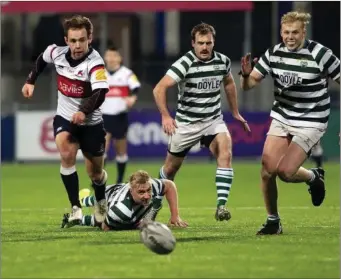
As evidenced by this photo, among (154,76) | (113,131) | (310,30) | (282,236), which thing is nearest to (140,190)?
(282,236)

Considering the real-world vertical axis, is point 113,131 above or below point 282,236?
below

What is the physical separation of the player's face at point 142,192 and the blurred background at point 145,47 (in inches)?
513

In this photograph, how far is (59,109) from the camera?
12.6 metres

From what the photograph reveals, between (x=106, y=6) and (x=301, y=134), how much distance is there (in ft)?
55.1

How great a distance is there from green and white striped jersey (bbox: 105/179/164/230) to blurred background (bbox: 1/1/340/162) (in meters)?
12.5

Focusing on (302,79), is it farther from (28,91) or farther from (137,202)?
(28,91)

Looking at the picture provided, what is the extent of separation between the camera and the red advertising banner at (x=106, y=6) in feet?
90.8

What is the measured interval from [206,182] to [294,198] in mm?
3219

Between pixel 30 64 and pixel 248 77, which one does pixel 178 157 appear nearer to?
pixel 248 77

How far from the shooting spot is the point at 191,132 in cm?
1314

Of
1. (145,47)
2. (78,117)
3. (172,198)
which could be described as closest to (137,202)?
(172,198)

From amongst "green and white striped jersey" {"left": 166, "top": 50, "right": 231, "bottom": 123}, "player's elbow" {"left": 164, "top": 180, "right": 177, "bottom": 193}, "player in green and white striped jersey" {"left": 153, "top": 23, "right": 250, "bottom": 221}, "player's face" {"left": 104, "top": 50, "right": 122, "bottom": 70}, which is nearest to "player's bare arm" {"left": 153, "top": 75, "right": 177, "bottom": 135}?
"player in green and white striped jersey" {"left": 153, "top": 23, "right": 250, "bottom": 221}

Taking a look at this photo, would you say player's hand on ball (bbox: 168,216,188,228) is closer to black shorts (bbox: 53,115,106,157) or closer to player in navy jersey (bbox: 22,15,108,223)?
player in navy jersey (bbox: 22,15,108,223)

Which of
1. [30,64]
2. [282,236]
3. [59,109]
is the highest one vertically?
[59,109]
